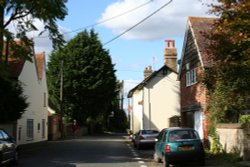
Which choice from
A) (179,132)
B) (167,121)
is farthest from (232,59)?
(167,121)

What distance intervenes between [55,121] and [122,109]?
45564 millimetres

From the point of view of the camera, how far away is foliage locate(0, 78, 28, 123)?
26266mm

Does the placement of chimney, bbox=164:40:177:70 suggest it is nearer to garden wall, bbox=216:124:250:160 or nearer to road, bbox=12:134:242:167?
road, bbox=12:134:242:167

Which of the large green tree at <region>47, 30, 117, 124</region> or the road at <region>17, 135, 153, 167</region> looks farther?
the large green tree at <region>47, 30, 117, 124</region>

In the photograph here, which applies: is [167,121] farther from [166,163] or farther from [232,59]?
[232,59]

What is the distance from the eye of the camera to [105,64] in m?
53.9

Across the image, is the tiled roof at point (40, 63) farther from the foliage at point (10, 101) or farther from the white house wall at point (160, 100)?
the foliage at point (10, 101)

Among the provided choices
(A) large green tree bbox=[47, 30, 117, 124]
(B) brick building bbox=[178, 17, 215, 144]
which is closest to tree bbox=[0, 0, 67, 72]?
(B) brick building bbox=[178, 17, 215, 144]

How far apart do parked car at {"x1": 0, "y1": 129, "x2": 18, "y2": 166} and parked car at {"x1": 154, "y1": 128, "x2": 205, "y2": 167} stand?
582 centimetres

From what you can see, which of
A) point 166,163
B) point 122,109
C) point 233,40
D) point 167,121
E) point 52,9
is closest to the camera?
point 233,40

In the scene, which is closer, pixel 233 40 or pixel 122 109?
pixel 233 40

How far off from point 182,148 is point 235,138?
325 cm

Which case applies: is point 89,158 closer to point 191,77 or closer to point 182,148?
point 182,148

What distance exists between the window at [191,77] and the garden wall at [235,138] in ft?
21.5
